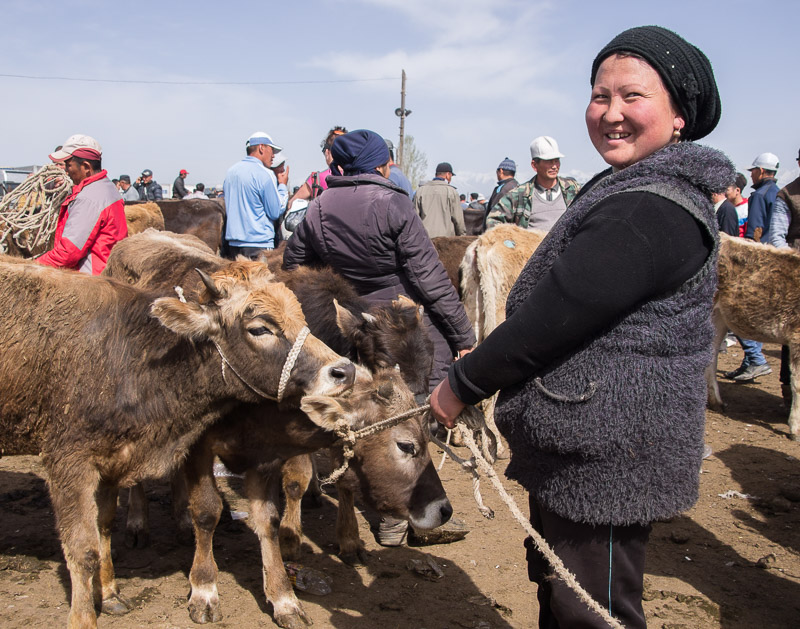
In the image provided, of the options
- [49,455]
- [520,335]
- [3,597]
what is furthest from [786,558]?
[3,597]

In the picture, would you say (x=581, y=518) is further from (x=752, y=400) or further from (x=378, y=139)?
(x=752, y=400)

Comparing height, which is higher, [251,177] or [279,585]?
[251,177]

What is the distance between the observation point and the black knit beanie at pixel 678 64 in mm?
1819

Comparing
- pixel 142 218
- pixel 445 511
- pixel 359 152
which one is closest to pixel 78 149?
pixel 359 152

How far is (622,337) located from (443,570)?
289 cm

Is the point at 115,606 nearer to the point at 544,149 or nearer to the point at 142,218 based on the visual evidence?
the point at 544,149

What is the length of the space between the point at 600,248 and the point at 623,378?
1.18 ft

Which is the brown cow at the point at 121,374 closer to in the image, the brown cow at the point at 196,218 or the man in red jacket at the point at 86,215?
the man in red jacket at the point at 86,215

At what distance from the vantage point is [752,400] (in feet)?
26.8

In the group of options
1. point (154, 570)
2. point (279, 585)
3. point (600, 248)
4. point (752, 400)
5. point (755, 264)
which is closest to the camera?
point (600, 248)

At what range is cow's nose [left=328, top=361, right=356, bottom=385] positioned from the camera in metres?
3.05

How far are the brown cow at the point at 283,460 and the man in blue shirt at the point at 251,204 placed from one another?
13.3 feet

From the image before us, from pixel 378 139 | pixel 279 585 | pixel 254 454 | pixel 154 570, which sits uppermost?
pixel 378 139

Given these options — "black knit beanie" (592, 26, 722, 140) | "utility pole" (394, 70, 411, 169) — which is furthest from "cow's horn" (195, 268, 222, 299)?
"utility pole" (394, 70, 411, 169)
